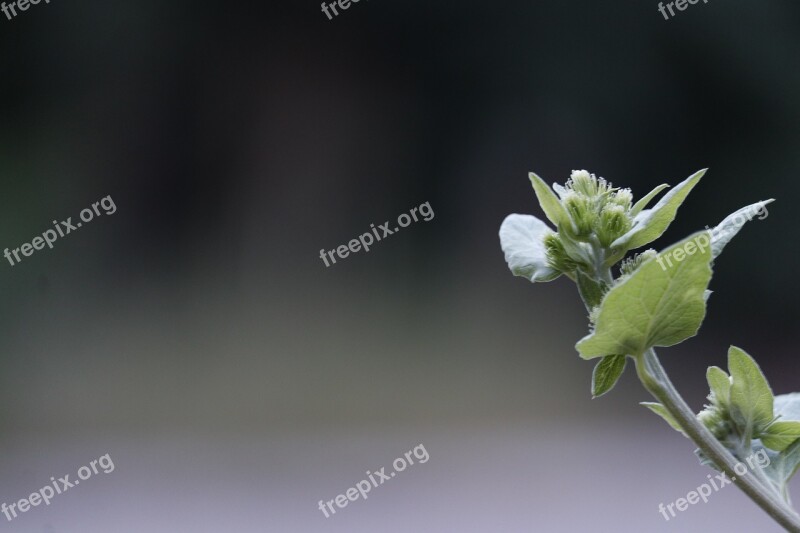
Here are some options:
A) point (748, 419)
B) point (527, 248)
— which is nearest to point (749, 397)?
point (748, 419)

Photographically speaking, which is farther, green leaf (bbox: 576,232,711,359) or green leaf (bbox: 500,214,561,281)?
green leaf (bbox: 500,214,561,281)

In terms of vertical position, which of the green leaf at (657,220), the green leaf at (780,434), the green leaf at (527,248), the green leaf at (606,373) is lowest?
the green leaf at (780,434)

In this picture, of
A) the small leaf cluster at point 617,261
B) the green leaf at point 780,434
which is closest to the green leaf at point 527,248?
the small leaf cluster at point 617,261

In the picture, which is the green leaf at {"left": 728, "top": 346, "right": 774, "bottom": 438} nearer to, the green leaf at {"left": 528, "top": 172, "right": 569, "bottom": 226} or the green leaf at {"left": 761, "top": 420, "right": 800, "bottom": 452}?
the green leaf at {"left": 761, "top": 420, "right": 800, "bottom": 452}

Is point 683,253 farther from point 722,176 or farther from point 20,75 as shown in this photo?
point 20,75

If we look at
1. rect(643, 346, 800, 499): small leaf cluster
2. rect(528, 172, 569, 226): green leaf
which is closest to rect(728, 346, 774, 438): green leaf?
rect(643, 346, 800, 499): small leaf cluster

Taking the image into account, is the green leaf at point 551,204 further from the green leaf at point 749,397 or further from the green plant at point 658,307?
the green leaf at point 749,397
